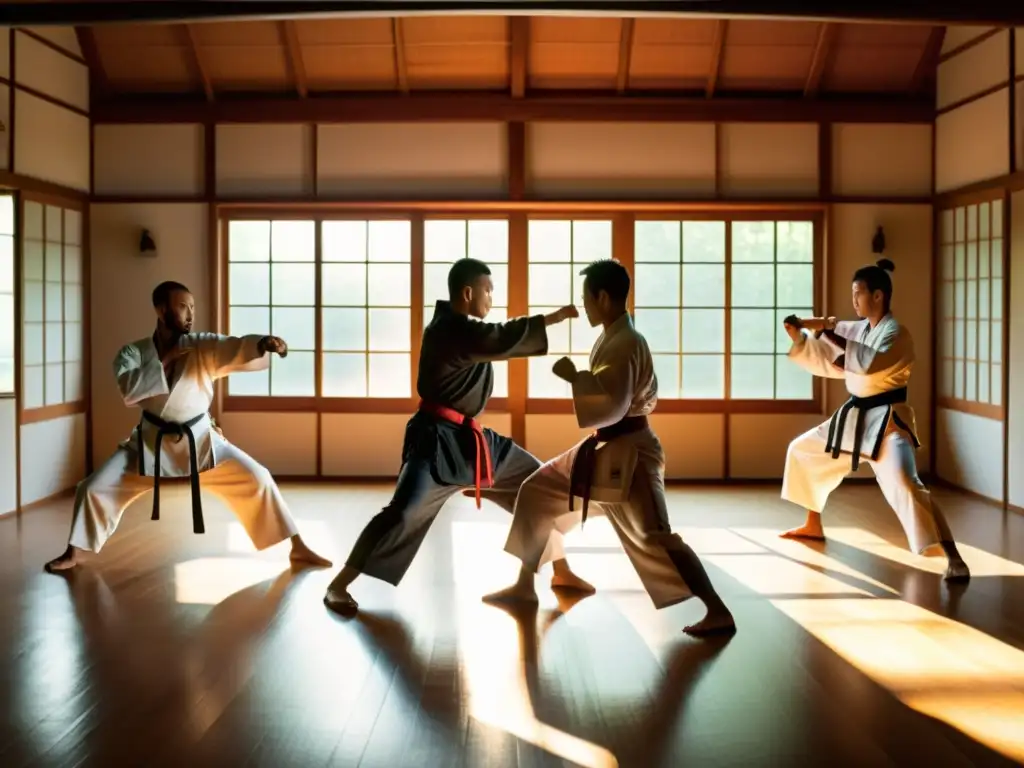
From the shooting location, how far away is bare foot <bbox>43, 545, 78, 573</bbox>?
461cm

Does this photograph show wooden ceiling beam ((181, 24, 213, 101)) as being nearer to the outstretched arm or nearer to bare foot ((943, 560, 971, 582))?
the outstretched arm

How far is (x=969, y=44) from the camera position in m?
6.91

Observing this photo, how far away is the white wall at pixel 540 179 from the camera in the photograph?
24.5 feet

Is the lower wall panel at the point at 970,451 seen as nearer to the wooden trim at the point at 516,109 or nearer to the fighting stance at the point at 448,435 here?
the wooden trim at the point at 516,109

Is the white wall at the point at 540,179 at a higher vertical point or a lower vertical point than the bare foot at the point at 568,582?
higher

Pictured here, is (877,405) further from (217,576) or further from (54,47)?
(54,47)

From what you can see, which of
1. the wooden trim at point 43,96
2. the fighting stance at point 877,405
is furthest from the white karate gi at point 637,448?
the wooden trim at point 43,96

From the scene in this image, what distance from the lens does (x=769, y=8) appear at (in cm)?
420

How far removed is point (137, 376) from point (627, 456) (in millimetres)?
2034

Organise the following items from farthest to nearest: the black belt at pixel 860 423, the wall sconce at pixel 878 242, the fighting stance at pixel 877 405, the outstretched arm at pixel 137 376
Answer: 1. the wall sconce at pixel 878 242
2. the black belt at pixel 860 423
3. the fighting stance at pixel 877 405
4. the outstretched arm at pixel 137 376

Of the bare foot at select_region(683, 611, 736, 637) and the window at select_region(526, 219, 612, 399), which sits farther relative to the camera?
the window at select_region(526, 219, 612, 399)

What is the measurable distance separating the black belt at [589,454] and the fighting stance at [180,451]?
4.71ft

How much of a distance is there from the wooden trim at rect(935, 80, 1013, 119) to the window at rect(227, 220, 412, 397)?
3.71 metres

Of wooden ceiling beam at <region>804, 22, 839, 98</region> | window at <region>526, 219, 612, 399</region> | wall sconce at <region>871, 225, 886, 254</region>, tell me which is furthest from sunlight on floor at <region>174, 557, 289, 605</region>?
Answer: wooden ceiling beam at <region>804, 22, 839, 98</region>
